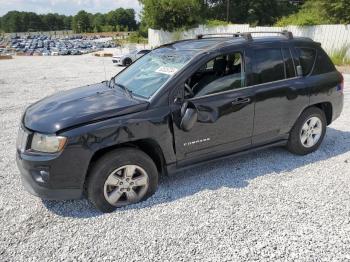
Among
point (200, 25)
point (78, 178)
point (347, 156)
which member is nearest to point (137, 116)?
point (78, 178)

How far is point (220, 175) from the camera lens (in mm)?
4211

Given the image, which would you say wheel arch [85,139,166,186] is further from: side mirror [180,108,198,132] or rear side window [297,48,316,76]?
rear side window [297,48,316,76]

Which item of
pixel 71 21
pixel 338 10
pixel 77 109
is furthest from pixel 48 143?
pixel 71 21

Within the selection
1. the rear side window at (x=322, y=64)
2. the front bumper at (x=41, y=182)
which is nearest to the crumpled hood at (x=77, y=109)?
the front bumper at (x=41, y=182)

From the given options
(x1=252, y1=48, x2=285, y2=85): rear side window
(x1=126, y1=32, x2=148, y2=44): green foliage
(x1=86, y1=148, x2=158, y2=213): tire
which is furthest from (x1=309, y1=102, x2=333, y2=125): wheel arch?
(x1=126, y1=32, x2=148, y2=44): green foliage

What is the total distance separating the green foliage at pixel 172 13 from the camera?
25.1m

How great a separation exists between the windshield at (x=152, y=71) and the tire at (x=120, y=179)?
74 cm

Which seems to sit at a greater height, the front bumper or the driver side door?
the driver side door

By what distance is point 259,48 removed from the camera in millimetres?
4176

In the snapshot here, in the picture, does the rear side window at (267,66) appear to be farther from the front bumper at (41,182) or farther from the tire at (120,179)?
the front bumper at (41,182)

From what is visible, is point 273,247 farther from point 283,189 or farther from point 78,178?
point 78,178

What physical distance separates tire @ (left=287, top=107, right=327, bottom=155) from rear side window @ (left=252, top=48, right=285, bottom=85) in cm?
77

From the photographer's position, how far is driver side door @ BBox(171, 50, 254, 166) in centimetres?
367

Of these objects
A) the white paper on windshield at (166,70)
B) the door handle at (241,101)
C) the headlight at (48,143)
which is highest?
the white paper on windshield at (166,70)
